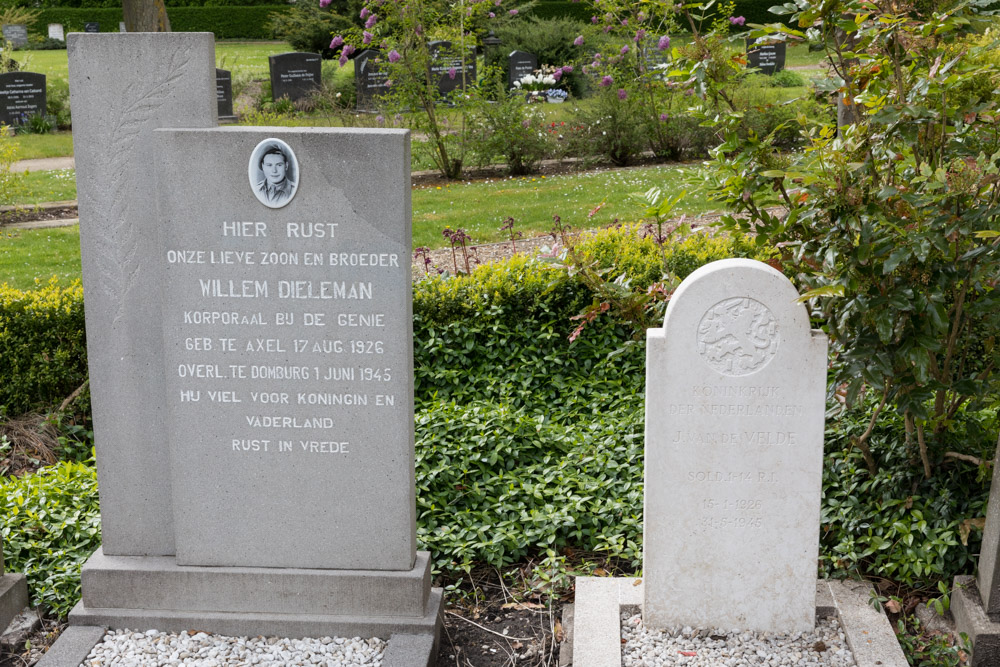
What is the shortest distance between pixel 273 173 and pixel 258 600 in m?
1.75

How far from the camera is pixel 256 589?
3955 millimetres

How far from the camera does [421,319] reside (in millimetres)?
6273

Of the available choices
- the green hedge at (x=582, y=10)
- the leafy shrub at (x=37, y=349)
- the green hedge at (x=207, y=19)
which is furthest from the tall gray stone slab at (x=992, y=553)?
the green hedge at (x=207, y=19)

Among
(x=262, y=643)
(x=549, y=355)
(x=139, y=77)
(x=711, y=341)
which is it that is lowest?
(x=262, y=643)

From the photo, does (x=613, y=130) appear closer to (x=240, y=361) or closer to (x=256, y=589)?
(x=240, y=361)

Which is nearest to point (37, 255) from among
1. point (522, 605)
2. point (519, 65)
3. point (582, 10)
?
point (522, 605)

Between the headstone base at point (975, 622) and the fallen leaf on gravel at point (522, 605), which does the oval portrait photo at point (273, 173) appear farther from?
the headstone base at point (975, 622)

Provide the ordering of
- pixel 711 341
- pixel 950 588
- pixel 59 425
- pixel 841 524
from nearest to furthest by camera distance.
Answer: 1. pixel 711 341
2. pixel 950 588
3. pixel 841 524
4. pixel 59 425

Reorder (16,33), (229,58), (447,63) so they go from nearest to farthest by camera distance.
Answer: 1. (447,63)
2. (229,58)
3. (16,33)

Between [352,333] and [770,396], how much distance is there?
5.33 ft

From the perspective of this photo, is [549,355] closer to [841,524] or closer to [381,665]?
[841,524]

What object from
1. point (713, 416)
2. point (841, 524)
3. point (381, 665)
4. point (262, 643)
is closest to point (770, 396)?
point (713, 416)

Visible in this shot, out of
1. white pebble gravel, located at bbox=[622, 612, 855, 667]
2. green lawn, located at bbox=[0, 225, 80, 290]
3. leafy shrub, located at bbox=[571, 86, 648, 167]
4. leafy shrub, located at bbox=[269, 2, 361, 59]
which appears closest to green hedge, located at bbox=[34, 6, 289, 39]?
leafy shrub, located at bbox=[269, 2, 361, 59]

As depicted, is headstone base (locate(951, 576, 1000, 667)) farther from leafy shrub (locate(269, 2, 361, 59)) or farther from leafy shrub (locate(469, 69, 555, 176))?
leafy shrub (locate(269, 2, 361, 59))
